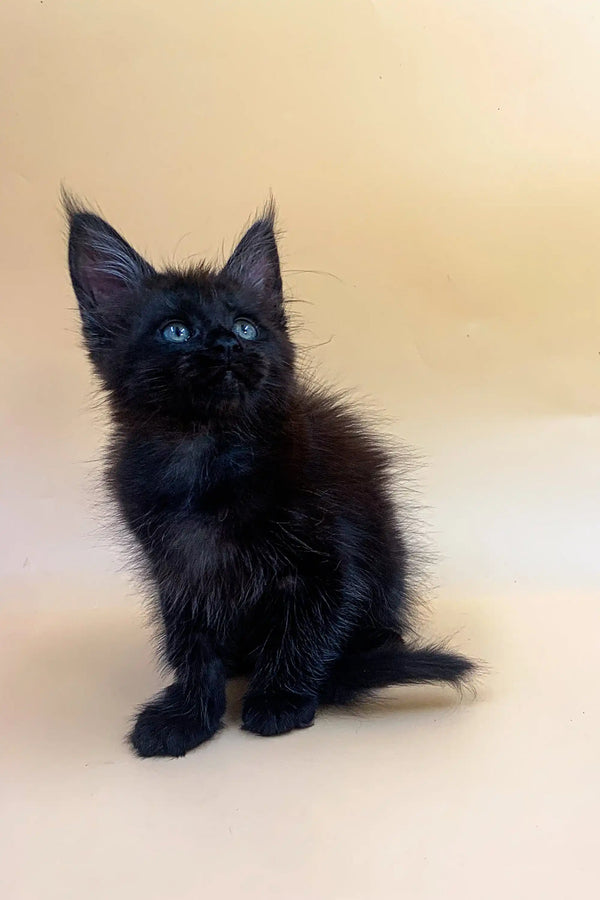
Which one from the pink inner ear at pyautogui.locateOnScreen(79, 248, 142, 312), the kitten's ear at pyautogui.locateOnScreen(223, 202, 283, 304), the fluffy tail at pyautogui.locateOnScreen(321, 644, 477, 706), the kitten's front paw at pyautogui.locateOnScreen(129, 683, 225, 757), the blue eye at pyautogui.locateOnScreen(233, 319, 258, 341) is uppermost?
the kitten's ear at pyautogui.locateOnScreen(223, 202, 283, 304)

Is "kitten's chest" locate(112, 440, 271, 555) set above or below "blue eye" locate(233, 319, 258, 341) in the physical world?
below

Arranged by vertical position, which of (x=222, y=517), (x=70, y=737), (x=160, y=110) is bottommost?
(x=70, y=737)

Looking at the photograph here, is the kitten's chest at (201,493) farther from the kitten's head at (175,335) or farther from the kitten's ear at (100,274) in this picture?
the kitten's ear at (100,274)

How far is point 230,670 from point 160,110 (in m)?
1.23

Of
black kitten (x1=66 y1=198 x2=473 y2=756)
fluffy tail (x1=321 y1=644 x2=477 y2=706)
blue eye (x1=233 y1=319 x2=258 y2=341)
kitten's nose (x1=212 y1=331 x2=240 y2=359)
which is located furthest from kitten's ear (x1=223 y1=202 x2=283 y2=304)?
fluffy tail (x1=321 y1=644 x2=477 y2=706)

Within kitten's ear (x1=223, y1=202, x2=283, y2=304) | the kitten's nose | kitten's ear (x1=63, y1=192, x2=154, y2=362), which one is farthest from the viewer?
kitten's ear (x1=223, y1=202, x2=283, y2=304)

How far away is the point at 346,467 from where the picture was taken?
144 cm

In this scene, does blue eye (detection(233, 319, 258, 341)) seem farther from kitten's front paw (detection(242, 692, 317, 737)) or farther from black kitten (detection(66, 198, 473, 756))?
kitten's front paw (detection(242, 692, 317, 737))

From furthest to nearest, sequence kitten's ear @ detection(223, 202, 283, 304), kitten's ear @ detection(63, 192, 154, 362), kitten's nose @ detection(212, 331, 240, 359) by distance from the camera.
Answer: kitten's ear @ detection(223, 202, 283, 304) < kitten's ear @ detection(63, 192, 154, 362) < kitten's nose @ detection(212, 331, 240, 359)

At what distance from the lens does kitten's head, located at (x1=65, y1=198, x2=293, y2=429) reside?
1171 mm

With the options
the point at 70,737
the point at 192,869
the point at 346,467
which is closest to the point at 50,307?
the point at 346,467

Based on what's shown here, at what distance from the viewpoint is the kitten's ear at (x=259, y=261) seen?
54.9 inches

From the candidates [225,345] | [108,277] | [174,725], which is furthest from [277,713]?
[108,277]

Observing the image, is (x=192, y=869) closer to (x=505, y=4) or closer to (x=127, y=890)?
(x=127, y=890)
